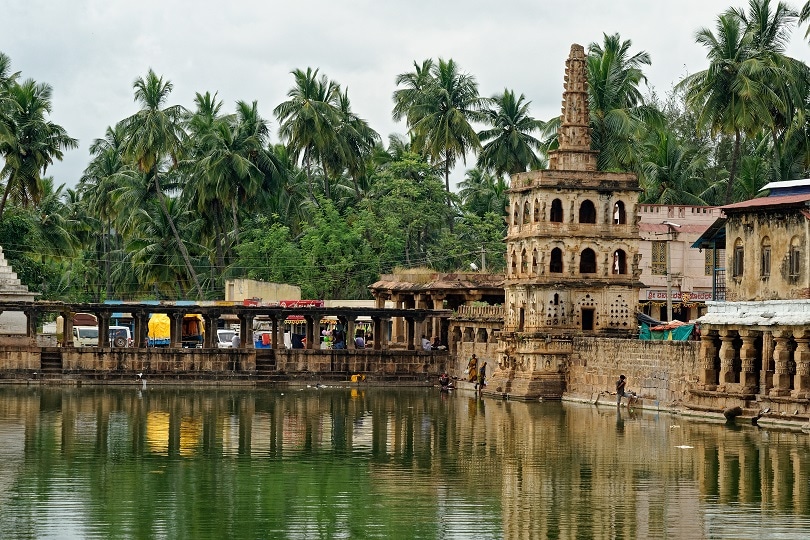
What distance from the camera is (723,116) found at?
64812 millimetres

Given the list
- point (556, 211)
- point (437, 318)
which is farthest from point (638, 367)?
point (437, 318)

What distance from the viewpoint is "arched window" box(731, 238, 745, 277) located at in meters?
45.0

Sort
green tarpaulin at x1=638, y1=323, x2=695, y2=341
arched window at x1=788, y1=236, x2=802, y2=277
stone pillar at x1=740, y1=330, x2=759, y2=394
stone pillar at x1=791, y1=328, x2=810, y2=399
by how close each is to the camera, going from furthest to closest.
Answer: green tarpaulin at x1=638, y1=323, x2=695, y2=341 < stone pillar at x1=740, y1=330, x2=759, y2=394 < arched window at x1=788, y1=236, x2=802, y2=277 < stone pillar at x1=791, y1=328, x2=810, y2=399

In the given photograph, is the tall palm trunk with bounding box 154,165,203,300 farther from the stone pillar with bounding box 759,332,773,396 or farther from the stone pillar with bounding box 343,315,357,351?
the stone pillar with bounding box 759,332,773,396

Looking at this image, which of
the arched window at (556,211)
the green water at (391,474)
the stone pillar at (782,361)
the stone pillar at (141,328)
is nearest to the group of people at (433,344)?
the arched window at (556,211)

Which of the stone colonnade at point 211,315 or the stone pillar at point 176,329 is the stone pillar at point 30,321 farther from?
the stone pillar at point 176,329

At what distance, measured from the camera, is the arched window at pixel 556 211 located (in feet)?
181

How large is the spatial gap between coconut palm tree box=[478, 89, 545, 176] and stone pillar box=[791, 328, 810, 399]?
4173cm

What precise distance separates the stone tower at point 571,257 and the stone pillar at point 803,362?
46.8ft

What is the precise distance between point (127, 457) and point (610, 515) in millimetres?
12938

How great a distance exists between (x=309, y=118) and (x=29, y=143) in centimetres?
1474

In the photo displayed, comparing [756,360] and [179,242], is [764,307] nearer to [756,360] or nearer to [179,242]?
[756,360]

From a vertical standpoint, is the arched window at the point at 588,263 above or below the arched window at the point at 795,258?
above

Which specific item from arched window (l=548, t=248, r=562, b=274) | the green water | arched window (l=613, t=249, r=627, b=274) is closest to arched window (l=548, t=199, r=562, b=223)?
arched window (l=548, t=248, r=562, b=274)
